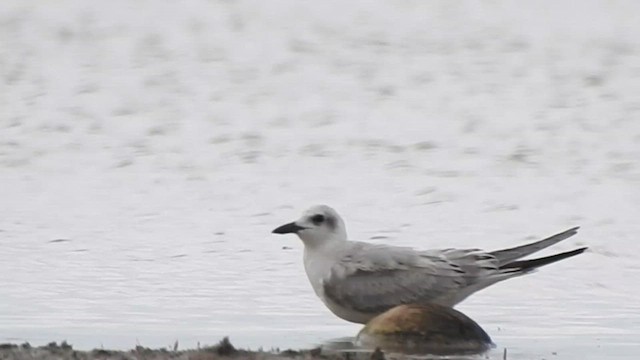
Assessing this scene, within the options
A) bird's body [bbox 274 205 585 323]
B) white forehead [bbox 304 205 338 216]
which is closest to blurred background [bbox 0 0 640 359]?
bird's body [bbox 274 205 585 323]

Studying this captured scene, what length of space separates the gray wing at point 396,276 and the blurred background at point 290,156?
215mm

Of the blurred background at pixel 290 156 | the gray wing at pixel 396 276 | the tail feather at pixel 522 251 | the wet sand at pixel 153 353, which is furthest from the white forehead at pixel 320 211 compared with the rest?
the wet sand at pixel 153 353

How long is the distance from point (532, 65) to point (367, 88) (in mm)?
1625

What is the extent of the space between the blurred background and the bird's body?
20 centimetres

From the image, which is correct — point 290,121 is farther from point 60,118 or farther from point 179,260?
point 179,260

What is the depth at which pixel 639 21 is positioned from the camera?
53.5ft

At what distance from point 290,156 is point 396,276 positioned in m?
4.57

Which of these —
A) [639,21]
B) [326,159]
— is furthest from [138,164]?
[639,21]

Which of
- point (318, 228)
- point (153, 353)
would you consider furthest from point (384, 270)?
point (153, 353)

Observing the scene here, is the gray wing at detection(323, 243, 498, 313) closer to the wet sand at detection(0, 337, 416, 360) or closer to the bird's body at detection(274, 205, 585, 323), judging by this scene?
the bird's body at detection(274, 205, 585, 323)

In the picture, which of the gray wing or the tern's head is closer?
the gray wing

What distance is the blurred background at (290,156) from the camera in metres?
8.34

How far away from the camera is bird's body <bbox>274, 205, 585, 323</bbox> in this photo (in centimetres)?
790

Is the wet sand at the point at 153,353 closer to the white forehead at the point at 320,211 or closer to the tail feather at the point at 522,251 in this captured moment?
the white forehead at the point at 320,211
